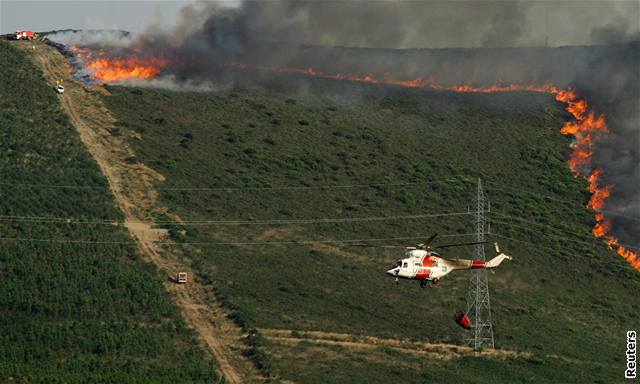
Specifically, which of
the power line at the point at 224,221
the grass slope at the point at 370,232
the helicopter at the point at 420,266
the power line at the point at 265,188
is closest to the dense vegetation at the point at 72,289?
the power line at the point at 265,188

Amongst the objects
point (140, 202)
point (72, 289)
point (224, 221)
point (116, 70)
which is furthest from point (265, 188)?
point (116, 70)

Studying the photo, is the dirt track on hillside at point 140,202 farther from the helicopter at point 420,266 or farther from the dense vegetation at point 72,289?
the helicopter at point 420,266

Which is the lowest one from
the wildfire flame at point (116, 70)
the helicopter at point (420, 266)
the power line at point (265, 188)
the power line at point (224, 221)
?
the helicopter at point (420, 266)

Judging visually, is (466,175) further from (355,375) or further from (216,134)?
(355,375)

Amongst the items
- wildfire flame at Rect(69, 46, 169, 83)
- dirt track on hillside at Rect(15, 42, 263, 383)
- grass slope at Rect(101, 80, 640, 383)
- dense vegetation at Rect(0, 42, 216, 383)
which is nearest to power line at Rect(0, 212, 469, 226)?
dense vegetation at Rect(0, 42, 216, 383)

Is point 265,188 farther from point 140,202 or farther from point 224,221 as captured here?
point 140,202

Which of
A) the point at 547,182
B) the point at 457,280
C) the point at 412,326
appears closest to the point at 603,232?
the point at 547,182

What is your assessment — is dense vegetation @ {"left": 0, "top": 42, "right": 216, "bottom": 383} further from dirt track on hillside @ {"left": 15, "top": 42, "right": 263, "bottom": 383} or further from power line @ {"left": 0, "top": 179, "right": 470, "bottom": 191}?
dirt track on hillside @ {"left": 15, "top": 42, "right": 263, "bottom": 383}
